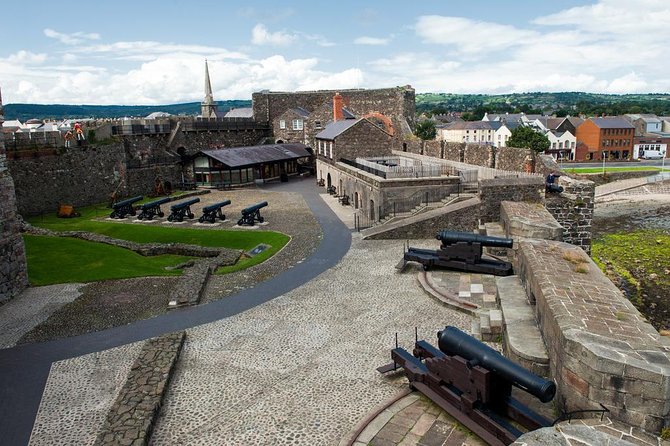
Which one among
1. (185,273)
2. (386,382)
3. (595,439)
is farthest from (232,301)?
(595,439)

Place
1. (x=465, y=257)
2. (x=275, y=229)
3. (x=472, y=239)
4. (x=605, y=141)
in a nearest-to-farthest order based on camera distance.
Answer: (x=472, y=239) < (x=465, y=257) < (x=275, y=229) < (x=605, y=141)

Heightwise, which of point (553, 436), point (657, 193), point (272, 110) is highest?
point (272, 110)

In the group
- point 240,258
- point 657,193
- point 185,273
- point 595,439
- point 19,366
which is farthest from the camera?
point 657,193

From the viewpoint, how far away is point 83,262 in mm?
17891

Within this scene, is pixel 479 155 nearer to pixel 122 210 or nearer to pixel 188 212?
pixel 188 212

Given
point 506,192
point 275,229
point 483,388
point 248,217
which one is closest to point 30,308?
point 275,229

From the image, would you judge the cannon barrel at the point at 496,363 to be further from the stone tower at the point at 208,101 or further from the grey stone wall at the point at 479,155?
the stone tower at the point at 208,101

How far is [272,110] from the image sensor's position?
52906mm

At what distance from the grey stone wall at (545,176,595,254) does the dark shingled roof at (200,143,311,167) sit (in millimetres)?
25641

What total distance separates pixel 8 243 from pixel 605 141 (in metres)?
79.7

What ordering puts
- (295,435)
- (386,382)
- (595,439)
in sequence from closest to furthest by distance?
(595,439), (295,435), (386,382)

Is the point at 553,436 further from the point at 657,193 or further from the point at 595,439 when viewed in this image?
the point at 657,193

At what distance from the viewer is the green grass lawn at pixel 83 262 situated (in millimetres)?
16516

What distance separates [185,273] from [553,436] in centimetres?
1351
